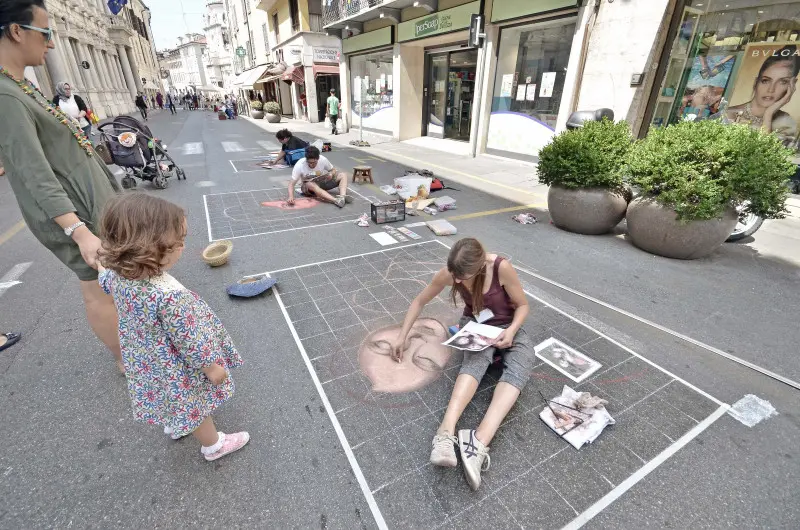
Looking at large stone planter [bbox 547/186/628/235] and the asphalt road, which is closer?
the asphalt road

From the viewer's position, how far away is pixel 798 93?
6.53m

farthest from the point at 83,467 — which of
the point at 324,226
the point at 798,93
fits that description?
A: the point at 798,93

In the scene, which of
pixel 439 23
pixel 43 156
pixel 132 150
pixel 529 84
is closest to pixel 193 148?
pixel 132 150

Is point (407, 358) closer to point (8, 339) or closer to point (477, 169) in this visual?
point (8, 339)

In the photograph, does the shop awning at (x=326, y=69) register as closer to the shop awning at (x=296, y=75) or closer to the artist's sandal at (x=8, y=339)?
the shop awning at (x=296, y=75)

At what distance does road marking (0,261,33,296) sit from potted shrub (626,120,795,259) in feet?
24.7

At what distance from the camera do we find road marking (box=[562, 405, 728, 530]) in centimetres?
180

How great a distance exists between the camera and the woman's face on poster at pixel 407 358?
8.70 ft

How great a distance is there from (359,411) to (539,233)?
4.30 meters

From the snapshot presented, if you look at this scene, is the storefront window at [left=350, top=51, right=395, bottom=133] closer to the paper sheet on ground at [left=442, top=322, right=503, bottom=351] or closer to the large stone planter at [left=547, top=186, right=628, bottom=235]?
the large stone planter at [left=547, top=186, right=628, bottom=235]

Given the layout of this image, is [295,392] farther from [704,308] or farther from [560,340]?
[704,308]

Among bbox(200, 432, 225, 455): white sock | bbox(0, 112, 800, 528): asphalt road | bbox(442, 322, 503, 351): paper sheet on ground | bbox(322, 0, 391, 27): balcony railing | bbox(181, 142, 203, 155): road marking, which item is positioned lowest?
bbox(0, 112, 800, 528): asphalt road

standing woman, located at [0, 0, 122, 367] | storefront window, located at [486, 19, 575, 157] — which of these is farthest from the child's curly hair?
storefront window, located at [486, 19, 575, 157]

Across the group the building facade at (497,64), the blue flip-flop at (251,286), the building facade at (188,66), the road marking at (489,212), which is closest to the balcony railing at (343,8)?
the building facade at (497,64)
